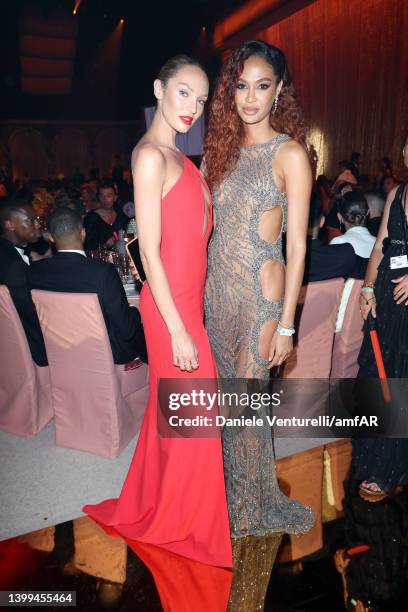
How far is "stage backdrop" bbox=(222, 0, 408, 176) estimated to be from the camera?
972 cm

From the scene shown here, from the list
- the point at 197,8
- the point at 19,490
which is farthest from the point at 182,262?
the point at 197,8

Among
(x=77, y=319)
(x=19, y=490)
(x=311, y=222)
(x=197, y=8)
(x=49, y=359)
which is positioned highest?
(x=197, y=8)

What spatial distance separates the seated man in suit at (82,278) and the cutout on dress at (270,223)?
107 centimetres

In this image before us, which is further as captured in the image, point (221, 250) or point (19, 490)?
point (19, 490)

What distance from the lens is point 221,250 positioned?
1.86 m

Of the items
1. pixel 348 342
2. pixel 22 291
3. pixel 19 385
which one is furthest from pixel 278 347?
pixel 19 385

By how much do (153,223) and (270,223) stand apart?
489 mm

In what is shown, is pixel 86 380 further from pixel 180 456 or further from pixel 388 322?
pixel 388 322

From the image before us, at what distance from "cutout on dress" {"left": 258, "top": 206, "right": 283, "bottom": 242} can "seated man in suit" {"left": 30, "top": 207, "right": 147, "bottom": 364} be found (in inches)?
42.0

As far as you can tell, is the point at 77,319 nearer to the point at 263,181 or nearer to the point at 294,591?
the point at 263,181

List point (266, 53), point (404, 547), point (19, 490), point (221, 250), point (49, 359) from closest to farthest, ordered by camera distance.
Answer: point (266, 53)
point (221, 250)
point (404, 547)
point (19, 490)
point (49, 359)

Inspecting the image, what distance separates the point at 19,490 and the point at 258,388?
150 cm

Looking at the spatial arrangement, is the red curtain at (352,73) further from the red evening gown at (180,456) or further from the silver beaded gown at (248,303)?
the red evening gown at (180,456)
